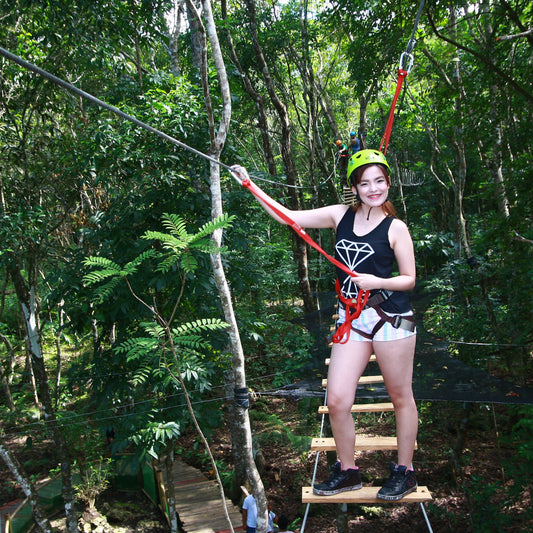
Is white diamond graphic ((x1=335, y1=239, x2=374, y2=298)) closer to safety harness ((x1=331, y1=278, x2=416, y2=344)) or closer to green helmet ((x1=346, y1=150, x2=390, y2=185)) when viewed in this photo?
safety harness ((x1=331, y1=278, x2=416, y2=344))

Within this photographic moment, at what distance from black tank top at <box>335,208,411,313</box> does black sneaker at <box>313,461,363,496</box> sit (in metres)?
0.74

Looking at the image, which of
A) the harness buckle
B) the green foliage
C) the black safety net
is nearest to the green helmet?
the harness buckle

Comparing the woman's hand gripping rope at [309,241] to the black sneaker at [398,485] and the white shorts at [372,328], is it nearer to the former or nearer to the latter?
the white shorts at [372,328]

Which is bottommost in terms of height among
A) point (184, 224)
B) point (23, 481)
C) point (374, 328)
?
point (23, 481)

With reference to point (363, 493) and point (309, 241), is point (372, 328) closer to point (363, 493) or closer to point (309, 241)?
point (309, 241)

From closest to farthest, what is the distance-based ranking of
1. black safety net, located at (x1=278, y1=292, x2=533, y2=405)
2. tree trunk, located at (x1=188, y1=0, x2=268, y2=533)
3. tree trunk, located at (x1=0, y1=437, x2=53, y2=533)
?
tree trunk, located at (x1=188, y1=0, x2=268, y2=533) < black safety net, located at (x1=278, y1=292, x2=533, y2=405) < tree trunk, located at (x1=0, y1=437, x2=53, y2=533)

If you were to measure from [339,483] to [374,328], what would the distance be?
70 centimetres

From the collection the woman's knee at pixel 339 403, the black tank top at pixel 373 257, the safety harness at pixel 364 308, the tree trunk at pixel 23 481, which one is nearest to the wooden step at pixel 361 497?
the woman's knee at pixel 339 403

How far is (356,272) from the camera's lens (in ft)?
6.60

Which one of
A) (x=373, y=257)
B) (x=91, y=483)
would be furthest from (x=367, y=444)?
(x=91, y=483)

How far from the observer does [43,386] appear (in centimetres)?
501

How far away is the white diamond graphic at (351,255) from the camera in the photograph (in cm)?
202

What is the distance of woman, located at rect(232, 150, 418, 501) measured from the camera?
198 centimetres

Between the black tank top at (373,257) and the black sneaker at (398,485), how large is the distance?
706 millimetres
